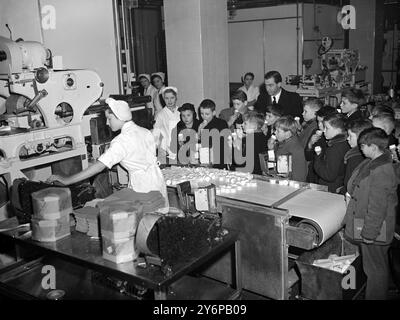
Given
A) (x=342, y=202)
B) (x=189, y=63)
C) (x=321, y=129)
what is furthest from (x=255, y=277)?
(x=189, y=63)

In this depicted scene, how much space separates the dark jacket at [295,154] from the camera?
13.8 feet

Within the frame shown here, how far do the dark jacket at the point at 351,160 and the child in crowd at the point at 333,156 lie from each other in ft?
0.30

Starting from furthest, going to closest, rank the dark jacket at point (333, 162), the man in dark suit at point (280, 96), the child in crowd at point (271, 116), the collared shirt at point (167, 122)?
1. the man in dark suit at point (280, 96)
2. the collared shirt at point (167, 122)
3. the child in crowd at point (271, 116)
4. the dark jacket at point (333, 162)

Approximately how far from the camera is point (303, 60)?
877cm

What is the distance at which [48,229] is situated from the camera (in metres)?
2.87

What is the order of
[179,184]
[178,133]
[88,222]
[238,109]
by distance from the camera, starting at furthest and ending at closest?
[238,109] < [178,133] < [179,184] < [88,222]

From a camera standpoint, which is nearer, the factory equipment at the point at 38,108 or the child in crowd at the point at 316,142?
the factory equipment at the point at 38,108

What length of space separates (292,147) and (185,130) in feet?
4.45

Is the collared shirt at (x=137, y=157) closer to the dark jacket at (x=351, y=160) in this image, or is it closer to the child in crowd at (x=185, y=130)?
the child in crowd at (x=185, y=130)

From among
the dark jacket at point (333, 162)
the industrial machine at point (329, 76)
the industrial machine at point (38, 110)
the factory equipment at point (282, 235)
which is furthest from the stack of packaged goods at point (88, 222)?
the industrial machine at point (329, 76)

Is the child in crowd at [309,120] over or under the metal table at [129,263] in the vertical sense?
over

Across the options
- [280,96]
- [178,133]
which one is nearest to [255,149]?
[178,133]

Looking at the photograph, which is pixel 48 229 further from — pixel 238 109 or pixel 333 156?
pixel 238 109
